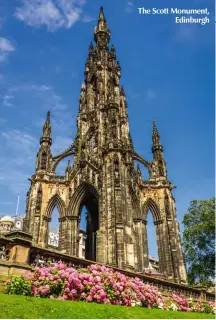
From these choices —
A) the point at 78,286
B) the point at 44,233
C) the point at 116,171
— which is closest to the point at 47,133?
the point at 116,171

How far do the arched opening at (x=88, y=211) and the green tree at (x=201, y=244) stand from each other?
355 inches

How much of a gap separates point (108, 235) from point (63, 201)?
687 cm

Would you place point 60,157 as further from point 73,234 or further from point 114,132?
point 73,234

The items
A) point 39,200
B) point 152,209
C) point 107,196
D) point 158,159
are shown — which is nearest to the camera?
point 107,196

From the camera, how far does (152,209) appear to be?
99.1 feet

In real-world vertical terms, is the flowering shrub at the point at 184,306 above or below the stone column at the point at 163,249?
below

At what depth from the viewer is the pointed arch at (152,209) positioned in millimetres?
→ 29581

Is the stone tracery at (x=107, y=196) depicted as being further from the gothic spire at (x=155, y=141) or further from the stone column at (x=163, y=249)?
the gothic spire at (x=155, y=141)

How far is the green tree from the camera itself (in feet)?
89.8

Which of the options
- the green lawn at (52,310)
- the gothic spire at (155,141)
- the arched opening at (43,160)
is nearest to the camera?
the green lawn at (52,310)

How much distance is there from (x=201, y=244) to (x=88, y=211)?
11.7 m

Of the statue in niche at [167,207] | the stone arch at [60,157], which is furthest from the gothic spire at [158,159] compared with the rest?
the stone arch at [60,157]

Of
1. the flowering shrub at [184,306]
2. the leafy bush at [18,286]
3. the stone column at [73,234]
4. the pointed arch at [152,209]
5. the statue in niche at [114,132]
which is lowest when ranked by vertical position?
the flowering shrub at [184,306]

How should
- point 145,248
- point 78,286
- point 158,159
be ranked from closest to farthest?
point 78,286 → point 145,248 → point 158,159
